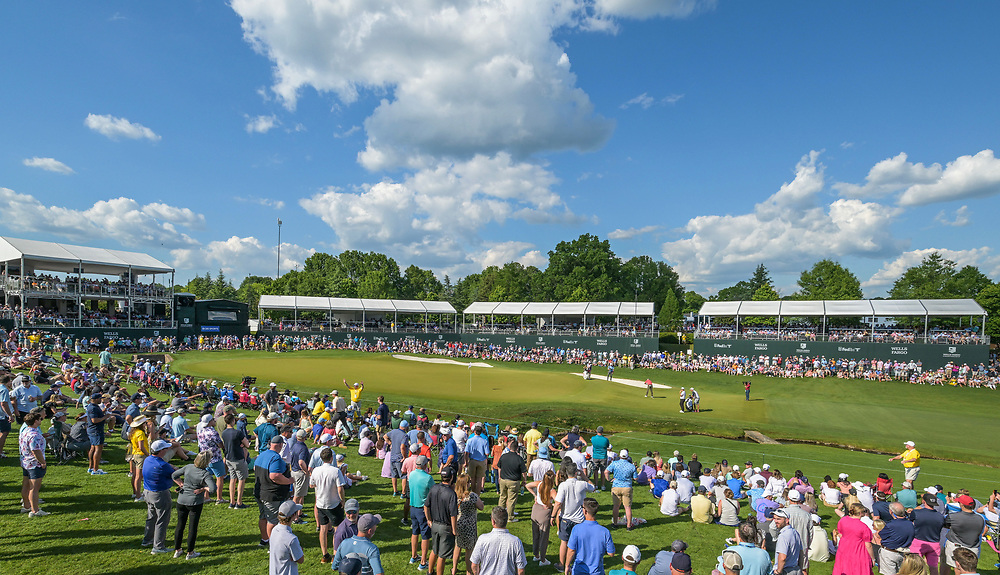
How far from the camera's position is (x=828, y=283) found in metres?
77.2

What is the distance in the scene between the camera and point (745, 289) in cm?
11444

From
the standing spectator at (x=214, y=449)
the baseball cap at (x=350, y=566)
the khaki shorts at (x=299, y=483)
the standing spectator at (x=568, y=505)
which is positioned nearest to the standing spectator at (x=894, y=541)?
the standing spectator at (x=568, y=505)

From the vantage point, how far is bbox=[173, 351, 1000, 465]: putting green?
75.3ft

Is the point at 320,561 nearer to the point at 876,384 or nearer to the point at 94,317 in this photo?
the point at 876,384

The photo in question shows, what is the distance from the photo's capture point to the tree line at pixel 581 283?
238 feet

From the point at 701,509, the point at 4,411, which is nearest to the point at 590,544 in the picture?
the point at 701,509

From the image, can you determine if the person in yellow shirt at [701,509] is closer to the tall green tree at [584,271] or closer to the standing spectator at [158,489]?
the standing spectator at [158,489]

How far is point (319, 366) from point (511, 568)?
1443 inches

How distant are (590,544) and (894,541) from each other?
5.19 m

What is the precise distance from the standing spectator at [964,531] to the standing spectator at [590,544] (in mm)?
6070

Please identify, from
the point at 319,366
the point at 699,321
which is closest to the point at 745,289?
the point at 699,321

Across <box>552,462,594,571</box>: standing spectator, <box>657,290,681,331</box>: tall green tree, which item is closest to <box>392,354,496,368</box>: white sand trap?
<box>657,290,681,331</box>: tall green tree

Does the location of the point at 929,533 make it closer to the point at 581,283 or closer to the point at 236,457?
the point at 236,457

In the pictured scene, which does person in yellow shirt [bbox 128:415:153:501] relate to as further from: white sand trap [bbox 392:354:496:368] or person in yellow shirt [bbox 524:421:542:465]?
white sand trap [bbox 392:354:496:368]
